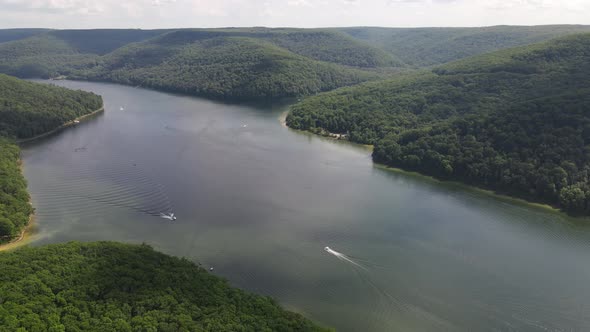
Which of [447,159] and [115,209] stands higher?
[447,159]

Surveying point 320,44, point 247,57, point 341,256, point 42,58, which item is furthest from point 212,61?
point 341,256

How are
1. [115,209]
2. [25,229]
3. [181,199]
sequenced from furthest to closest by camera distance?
[181,199] < [115,209] < [25,229]

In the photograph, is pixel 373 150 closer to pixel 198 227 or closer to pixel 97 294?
pixel 198 227

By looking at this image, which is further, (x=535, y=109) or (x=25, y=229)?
(x=535, y=109)

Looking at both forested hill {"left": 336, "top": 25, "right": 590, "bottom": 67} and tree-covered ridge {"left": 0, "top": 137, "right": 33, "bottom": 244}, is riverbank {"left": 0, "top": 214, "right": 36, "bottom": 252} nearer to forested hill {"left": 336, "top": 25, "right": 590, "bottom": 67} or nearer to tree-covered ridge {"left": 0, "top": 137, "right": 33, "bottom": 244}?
tree-covered ridge {"left": 0, "top": 137, "right": 33, "bottom": 244}

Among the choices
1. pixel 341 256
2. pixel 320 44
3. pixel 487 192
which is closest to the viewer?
pixel 341 256

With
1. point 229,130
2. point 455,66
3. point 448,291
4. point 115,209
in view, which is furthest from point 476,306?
point 455,66

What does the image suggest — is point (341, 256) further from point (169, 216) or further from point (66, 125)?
point (66, 125)
